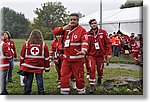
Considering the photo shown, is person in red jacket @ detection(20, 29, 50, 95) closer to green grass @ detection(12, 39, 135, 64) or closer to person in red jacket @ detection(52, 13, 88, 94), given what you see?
green grass @ detection(12, 39, 135, 64)

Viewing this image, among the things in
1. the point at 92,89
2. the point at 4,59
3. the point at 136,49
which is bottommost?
the point at 92,89

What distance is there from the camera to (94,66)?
14.0ft

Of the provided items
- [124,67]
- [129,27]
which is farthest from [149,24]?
[124,67]

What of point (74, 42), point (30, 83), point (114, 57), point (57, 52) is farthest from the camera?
point (114, 57)

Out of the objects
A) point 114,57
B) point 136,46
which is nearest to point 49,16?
point 114,57

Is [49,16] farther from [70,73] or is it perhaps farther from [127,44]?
[127,44]

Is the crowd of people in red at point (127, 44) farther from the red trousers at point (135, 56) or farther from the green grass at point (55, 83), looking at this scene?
the green grass at point (55, 83)

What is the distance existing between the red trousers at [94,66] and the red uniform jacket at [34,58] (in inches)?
17.3

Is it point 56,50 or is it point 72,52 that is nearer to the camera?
point 72,52

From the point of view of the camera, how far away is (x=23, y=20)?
13.6 feet

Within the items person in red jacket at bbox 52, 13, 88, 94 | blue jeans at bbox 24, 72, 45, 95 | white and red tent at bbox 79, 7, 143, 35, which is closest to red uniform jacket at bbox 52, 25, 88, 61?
person in red jacket at bbox 52, 13, 88, 94

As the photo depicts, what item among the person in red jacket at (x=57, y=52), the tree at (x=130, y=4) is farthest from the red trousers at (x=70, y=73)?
the tree at (x=130, y=4)

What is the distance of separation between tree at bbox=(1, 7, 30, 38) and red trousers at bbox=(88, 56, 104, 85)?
0.69 meters

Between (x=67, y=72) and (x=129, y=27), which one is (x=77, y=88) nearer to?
(x=67, y=72)
